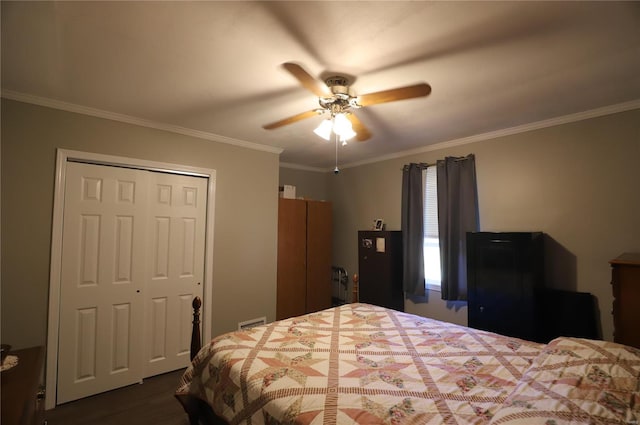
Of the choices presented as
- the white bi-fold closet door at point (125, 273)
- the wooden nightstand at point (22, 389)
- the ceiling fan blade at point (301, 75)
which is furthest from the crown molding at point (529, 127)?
the wooden nightstand at point (22, 389)

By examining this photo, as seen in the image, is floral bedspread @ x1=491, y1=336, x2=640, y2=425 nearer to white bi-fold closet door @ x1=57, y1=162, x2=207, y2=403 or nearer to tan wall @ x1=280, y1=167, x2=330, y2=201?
white bi-fold closet door @ x1=57, y1=162, x2=207, y2=403

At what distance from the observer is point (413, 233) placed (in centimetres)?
398

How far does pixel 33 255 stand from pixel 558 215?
4694mm

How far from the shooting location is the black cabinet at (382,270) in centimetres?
402

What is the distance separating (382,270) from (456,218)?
115 cm

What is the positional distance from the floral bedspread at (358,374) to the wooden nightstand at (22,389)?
2.58 feet

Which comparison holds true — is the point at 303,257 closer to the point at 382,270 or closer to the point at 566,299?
the point at 382,270

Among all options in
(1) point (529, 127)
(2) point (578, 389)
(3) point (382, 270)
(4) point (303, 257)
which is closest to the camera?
(2) point (578, 389)

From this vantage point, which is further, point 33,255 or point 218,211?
point 218,211

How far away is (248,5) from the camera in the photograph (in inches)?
57.5

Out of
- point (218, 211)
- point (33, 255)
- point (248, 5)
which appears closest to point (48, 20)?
point (248, 5)

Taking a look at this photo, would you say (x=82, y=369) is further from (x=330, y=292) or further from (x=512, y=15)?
(x=512, y=15)

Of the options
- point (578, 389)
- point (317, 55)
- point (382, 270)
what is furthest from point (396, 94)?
point (382, 270)

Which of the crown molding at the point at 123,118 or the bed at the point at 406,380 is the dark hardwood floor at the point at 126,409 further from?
the crown molding at the point at 123,118
